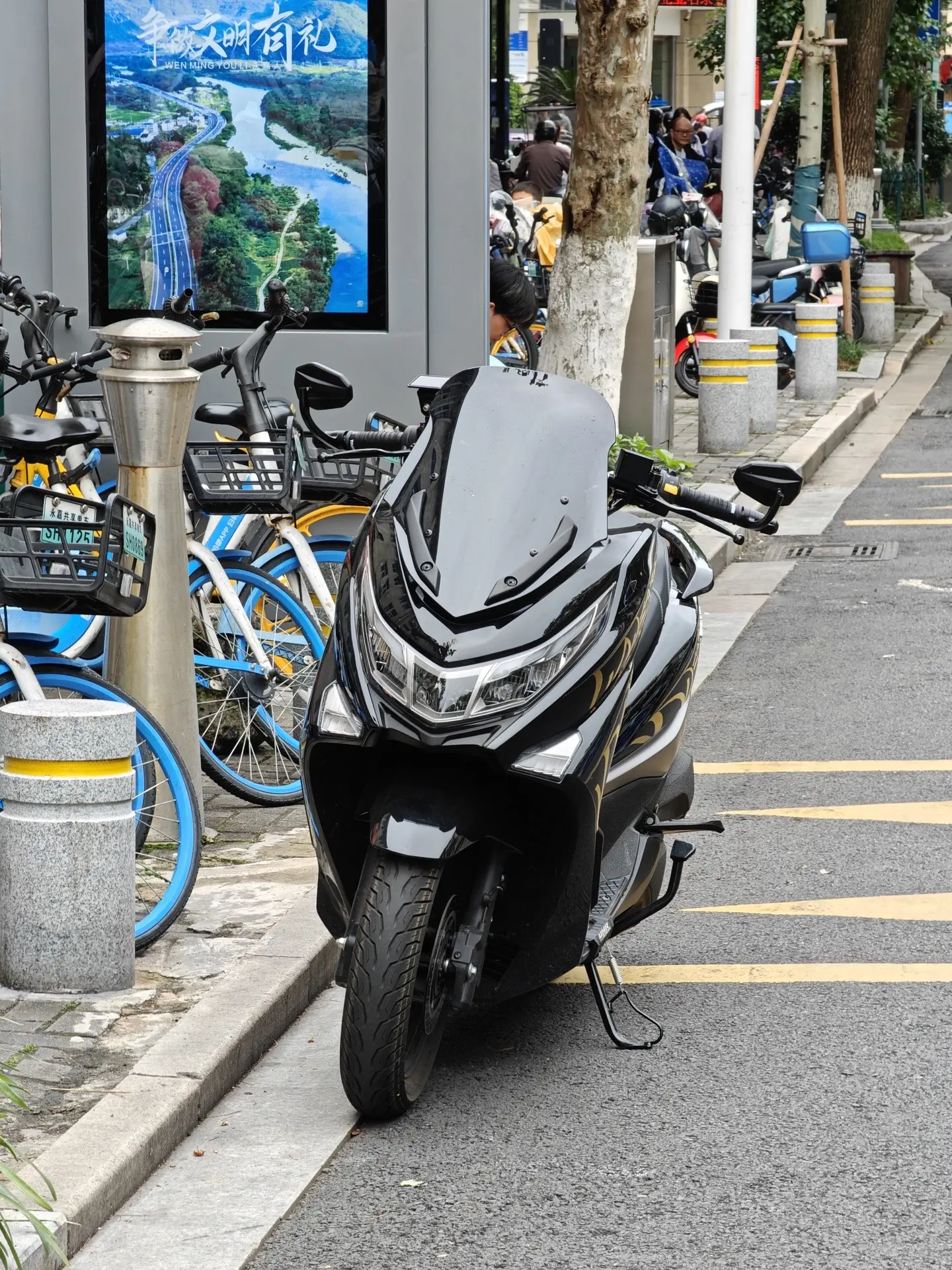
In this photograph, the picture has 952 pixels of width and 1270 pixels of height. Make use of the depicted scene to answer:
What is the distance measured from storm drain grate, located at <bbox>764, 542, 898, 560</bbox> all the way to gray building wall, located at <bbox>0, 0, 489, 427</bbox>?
12.0 ft

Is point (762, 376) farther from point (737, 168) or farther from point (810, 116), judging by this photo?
point (810, 116)

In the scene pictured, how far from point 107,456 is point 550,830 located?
4282 mm

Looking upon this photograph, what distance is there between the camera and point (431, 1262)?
350 cm

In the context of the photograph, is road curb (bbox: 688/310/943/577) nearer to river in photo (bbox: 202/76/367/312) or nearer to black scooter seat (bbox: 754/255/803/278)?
black scooter seat (bbox: 754/255/803/278)

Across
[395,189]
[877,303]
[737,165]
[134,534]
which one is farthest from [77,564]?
[877,303]

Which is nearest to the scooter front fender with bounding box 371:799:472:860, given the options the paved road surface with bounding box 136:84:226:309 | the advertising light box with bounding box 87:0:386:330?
the advertising light box with bounding box 87:0:386:330

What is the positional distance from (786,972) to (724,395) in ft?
30.6

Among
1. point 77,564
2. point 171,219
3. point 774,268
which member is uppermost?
point 774,268

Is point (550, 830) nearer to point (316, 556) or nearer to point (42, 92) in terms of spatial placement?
point (316, 556)

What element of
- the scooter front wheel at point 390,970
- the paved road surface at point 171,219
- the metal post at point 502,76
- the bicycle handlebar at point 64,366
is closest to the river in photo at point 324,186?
the paved road surface at point 171,219

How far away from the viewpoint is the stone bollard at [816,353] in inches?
650

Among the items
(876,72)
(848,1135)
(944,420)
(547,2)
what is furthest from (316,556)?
(547,2)

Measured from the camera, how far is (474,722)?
3.83 meters

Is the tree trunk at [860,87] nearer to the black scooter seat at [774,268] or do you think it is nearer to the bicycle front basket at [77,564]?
the black scooter seat at [774,268]
